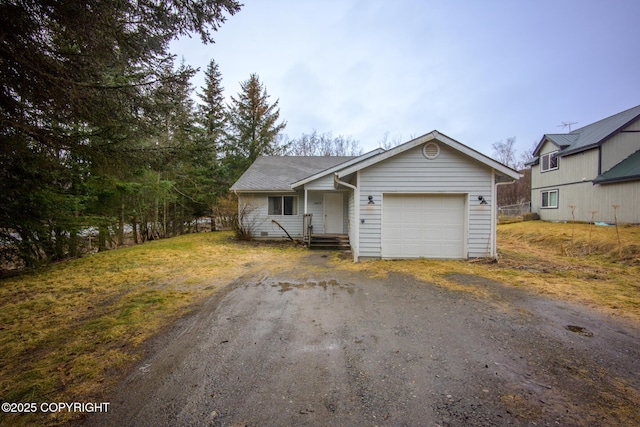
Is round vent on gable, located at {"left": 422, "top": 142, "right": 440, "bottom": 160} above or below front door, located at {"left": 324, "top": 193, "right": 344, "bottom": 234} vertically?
above

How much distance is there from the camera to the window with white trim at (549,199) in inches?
673

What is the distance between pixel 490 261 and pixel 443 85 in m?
19.5

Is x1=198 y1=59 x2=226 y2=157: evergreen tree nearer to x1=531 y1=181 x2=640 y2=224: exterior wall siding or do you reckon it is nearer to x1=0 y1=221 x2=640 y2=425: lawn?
x1=0 y1=221 x2=640 y2=425: lawn

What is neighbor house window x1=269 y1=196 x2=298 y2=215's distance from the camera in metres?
13.9

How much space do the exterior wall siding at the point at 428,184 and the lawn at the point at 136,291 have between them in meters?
0.77

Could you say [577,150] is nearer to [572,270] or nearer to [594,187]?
[594,187]

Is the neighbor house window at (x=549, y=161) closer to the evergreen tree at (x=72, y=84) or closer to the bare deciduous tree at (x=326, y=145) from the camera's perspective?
the bare deciduous tree at (x=326, y=145)

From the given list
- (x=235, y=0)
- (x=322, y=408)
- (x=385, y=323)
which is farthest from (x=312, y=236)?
(x=322, y=408)

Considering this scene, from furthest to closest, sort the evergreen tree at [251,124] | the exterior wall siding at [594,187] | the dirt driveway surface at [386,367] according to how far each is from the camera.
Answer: the evergreen tree at [251,124] < the exterior wall siding at [594,187] < the dirt driveway surface at [386,367]

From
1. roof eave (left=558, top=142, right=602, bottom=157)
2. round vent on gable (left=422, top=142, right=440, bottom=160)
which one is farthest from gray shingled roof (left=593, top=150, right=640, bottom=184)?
round vent on gable (left=422, top=142, right=440, bottom=160)

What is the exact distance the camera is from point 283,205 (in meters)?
13.8

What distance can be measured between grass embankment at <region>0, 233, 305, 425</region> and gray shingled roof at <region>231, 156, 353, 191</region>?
5.70 meters

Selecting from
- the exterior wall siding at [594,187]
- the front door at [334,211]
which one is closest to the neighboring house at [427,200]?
the front door at [334,211]

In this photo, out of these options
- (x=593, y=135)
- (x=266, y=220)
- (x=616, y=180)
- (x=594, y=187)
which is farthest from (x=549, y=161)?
(x=266, y=220)
